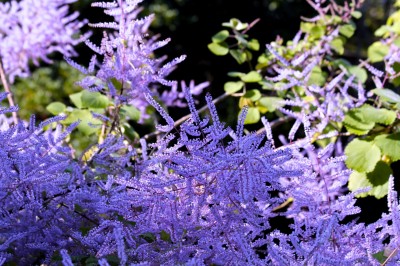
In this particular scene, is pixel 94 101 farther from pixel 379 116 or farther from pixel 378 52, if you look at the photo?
pixel 378 52

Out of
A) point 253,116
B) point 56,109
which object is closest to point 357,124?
point 253,116

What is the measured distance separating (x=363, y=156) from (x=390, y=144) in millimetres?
95

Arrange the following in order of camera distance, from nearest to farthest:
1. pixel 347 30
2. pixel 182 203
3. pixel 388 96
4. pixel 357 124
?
pixel 182 203, pixel 388 96, pixel 357 124, pixel 347 30

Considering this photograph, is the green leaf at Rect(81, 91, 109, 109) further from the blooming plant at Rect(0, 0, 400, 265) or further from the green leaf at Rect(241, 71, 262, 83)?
the green leaf at Rect(241, 71, 262, 83)

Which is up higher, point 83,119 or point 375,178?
point 83,119

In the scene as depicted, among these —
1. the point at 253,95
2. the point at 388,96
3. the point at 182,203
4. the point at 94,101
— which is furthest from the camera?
the point at 253,95

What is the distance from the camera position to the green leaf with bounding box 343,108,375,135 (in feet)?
6.86

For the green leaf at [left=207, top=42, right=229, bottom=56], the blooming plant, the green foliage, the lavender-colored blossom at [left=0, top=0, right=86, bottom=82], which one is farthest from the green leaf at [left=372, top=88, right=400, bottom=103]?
the green foliage

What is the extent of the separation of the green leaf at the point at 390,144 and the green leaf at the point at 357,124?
0.09 meters

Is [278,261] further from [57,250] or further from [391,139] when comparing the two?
[391,139]

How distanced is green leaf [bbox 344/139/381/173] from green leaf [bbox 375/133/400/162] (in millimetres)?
25

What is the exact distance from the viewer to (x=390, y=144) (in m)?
1.93

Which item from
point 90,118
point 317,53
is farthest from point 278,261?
point 317,53

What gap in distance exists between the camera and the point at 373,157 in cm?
194
